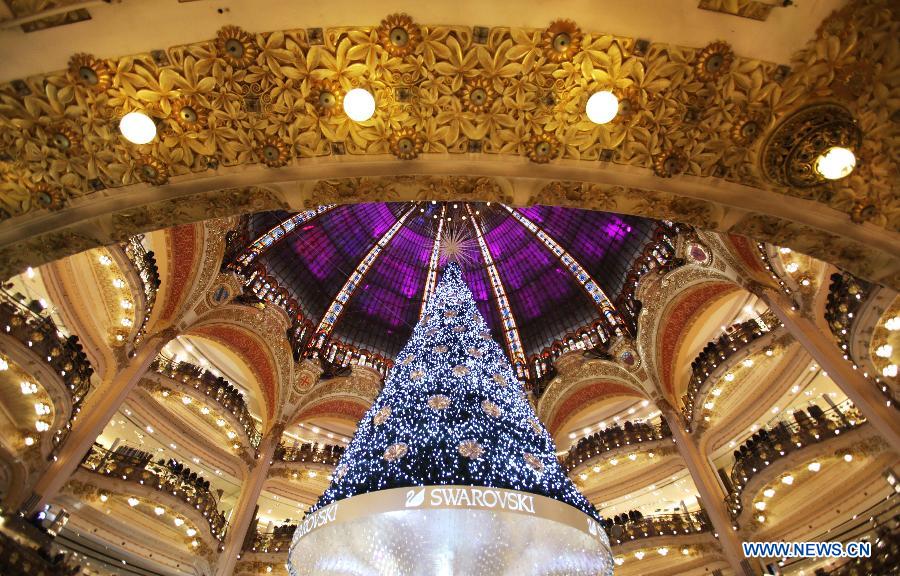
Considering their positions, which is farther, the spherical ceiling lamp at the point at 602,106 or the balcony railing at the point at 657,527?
the balcony railing at the point at 657,527

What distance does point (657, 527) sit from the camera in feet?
50.0

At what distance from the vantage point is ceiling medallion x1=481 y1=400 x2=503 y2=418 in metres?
8.16

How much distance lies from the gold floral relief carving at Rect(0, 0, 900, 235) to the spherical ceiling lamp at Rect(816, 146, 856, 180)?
0.27m

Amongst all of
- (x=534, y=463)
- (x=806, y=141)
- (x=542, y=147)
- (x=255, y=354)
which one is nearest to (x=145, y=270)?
(x=255, y=354)

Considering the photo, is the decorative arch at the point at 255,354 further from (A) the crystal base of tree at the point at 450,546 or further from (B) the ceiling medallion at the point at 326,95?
(B) the ceiling medallion at the point at 326,95

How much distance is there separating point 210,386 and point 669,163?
53.4ft

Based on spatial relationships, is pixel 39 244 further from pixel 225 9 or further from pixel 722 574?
pixel 722 574

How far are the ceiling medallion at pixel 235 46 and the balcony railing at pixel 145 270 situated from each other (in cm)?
1074

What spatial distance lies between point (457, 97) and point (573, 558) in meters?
7.35

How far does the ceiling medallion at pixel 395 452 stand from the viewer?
24.0 feet

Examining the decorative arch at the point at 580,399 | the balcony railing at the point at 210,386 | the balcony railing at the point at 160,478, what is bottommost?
the balcony railing at the point at 160,478

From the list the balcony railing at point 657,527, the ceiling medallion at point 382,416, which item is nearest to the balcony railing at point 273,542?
the ceiling medallion at point 382,416

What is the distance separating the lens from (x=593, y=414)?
2133 cm

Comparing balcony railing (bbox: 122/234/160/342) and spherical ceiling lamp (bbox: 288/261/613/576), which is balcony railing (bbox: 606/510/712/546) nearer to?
spherical ceiling lamp (bbox: 288/261/613/576)
